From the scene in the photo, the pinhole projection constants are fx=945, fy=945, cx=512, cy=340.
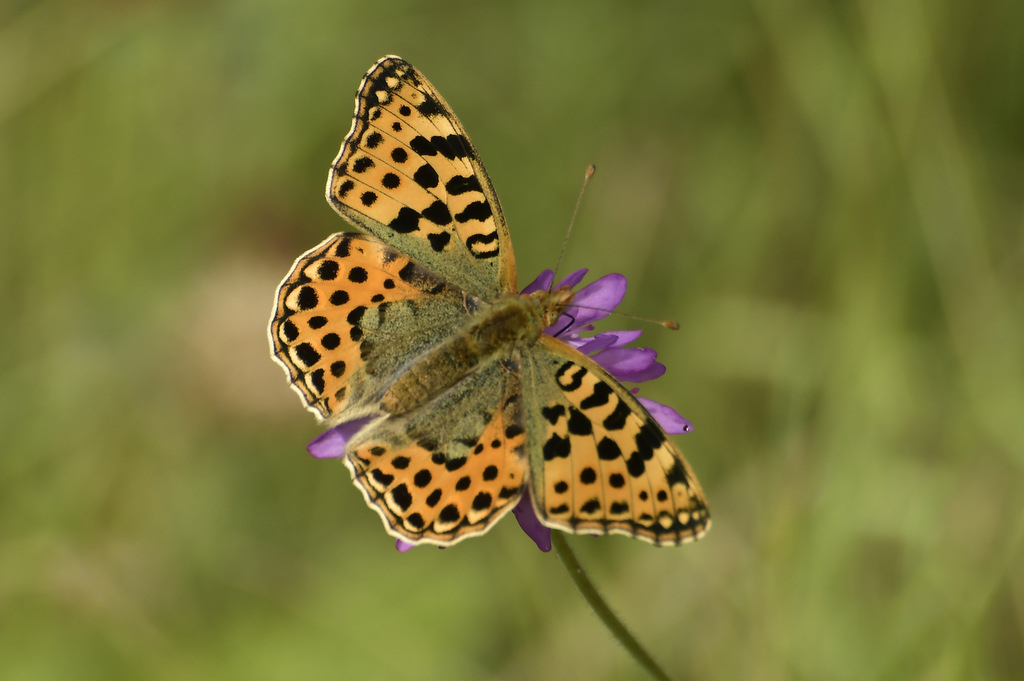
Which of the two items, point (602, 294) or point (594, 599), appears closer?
point (594, 599)

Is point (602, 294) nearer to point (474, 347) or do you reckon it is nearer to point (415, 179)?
point (474, 347)

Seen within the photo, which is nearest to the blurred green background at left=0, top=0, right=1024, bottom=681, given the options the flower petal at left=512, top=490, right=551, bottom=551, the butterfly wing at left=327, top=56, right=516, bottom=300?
the flower petal at left=512, top=490, right=551, bottom=551

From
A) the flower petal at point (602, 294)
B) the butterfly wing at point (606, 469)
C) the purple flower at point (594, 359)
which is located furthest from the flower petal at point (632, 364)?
the butterfly wing at point (606, 469)

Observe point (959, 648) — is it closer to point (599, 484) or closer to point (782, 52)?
point (599, 484)

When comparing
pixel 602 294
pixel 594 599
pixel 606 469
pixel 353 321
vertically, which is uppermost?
pixel 353 321

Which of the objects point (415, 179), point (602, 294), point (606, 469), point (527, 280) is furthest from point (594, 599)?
point (527, 280)

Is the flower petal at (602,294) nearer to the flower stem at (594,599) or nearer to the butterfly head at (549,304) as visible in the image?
the butterfly head at (549,304)
